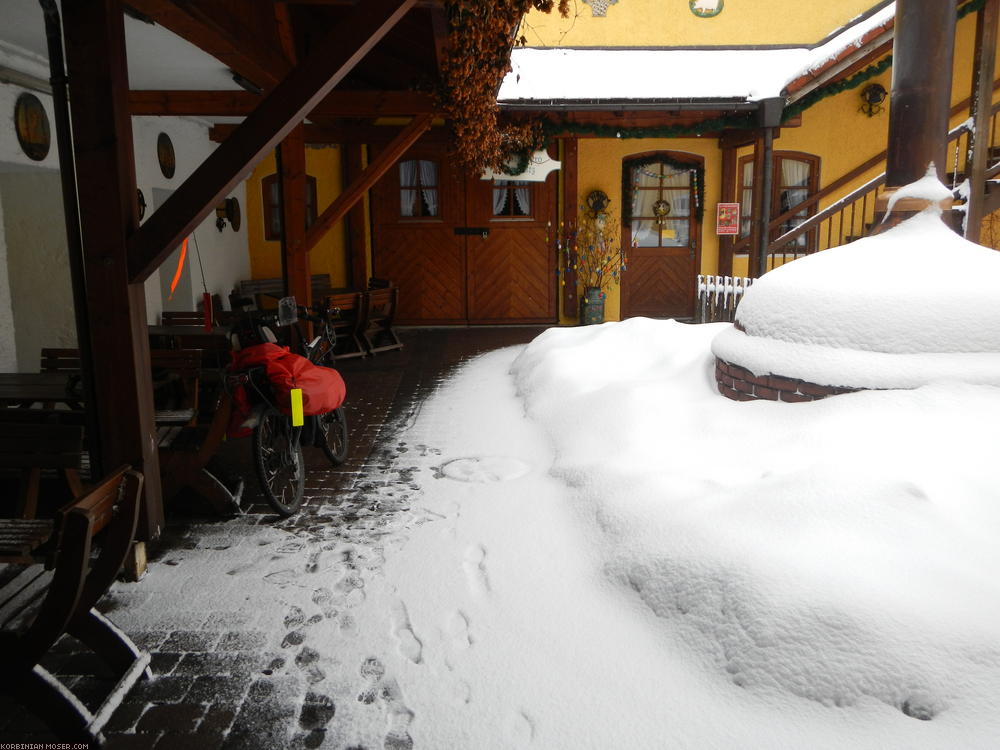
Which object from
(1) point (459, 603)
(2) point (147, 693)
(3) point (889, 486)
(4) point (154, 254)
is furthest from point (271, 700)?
(3) point (889, 486)

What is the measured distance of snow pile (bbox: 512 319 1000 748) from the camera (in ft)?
7.66

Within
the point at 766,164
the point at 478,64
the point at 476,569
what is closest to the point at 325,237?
the point at 766,164

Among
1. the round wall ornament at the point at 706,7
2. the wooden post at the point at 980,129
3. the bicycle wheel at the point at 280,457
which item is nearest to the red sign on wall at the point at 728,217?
the wooden post at the point at 980,129

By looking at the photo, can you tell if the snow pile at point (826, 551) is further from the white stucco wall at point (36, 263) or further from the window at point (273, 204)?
the window at point (273, 204)

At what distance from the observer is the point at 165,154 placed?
28.2ft

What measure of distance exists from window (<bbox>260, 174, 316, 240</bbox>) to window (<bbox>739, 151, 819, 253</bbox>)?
21.6 ft

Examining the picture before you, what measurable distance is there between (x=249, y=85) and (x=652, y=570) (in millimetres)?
5773

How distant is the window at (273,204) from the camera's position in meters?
11.5

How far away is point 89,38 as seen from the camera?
10.0ft

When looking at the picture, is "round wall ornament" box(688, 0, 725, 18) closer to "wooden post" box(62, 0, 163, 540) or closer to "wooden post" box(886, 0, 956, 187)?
"wooden post" box(886, 0, 956, 187)

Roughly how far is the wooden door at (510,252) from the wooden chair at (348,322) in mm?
2961

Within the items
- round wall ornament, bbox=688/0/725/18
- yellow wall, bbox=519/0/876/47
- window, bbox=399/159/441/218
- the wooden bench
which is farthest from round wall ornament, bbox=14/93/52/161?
round wall ornament, bbox=688/0/725/18

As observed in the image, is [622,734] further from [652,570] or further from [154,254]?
[154,254]

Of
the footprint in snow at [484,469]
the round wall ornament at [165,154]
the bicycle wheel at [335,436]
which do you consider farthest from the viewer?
the round wall ornament at [165,154]
